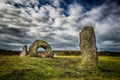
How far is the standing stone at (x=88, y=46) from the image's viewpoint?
78.0 ft

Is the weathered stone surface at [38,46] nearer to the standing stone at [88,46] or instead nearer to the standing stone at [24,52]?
the standing stone at [24,52]

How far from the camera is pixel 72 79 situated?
17.5 metres

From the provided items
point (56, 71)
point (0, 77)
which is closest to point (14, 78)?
point (0, 77)

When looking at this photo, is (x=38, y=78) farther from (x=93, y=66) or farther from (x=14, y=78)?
(x=93, y=66)

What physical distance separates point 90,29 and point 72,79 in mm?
9070

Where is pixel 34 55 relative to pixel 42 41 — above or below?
below

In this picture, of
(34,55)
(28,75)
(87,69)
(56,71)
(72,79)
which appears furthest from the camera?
(34,55)

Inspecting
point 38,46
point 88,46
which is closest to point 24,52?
point 38,46

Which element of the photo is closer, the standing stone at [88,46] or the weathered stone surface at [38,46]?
the standing stone at [88,46]

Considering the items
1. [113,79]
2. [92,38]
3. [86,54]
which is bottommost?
[113,79]

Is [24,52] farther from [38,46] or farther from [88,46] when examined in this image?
[88,46]

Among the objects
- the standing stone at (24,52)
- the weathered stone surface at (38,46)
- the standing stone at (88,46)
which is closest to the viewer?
the standing stone at (88,46)

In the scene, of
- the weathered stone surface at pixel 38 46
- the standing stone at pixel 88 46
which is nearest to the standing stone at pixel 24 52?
the weathered stone surface at pixel 38 46

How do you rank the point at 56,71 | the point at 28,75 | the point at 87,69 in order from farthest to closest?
1. the point at 87,69
2. the point at 56,71
3. the point at 28,75
